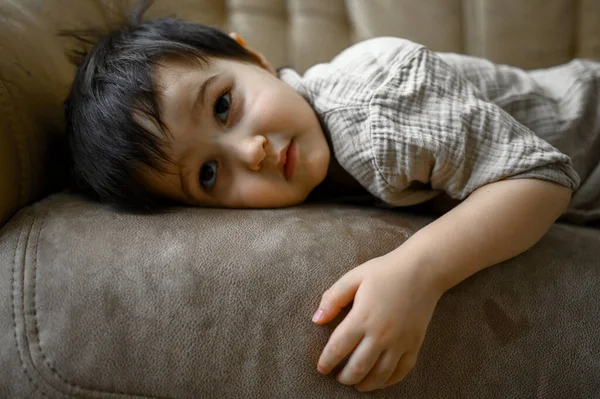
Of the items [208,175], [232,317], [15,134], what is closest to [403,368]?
[232,317]

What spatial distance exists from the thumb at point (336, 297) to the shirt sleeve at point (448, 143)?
0.58ft

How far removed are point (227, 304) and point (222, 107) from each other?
0.33 meters

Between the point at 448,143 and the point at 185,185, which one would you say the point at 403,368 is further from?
the point at 185,185

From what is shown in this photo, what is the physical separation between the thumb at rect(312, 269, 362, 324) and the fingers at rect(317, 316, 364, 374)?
0.02m

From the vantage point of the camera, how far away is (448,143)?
0.65 m

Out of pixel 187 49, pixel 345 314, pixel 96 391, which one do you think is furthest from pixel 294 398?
pixel 187 49

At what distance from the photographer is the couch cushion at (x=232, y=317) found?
0.54 metres

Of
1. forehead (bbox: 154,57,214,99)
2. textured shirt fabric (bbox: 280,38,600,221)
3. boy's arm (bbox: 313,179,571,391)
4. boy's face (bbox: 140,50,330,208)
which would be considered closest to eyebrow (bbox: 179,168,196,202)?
boy's face (bbox: 140,50,330,208)

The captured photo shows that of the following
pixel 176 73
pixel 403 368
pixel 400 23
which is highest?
pixel 176 73

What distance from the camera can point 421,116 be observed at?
679 mm

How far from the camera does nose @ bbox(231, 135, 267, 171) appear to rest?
73cm

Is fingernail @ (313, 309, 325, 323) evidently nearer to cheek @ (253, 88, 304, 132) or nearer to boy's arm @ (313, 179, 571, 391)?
boy's arm @ (313, 179, 571, 391)

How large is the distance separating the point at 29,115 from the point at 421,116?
0.53m

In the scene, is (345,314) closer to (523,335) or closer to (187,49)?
(523,335)
